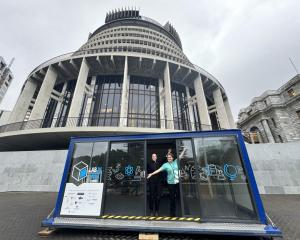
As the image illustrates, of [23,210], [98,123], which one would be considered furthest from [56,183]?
[98,123]

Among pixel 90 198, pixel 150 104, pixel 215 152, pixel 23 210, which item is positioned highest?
pixel 150 104

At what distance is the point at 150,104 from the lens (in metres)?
20.0

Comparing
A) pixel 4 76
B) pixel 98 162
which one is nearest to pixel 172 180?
pixel 98 162

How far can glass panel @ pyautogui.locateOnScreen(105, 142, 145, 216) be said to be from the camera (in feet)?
13.8

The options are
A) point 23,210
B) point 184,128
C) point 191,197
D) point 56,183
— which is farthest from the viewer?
point 184,128

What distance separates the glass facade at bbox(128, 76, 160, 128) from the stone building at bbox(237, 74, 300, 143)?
22278mm

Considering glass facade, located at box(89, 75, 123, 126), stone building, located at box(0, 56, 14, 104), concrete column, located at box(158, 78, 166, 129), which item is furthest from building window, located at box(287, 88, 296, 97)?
stone building, located at box(0, 56, 14, 104)

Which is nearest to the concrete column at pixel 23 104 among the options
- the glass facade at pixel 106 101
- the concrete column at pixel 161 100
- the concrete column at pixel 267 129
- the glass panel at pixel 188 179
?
the glass facade at pixel 106 101

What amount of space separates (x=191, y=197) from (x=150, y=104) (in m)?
16.5

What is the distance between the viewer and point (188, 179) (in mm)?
4328

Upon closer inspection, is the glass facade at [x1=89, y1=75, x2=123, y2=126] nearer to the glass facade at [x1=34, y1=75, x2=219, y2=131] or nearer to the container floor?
the glass facade at [x1=34, y1=75, x2=219, y2=131]

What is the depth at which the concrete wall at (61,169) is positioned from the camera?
31.7 ft

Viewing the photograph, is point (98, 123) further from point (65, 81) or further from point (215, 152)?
point (215, 152)

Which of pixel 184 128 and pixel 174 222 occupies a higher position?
pixel 184 128
